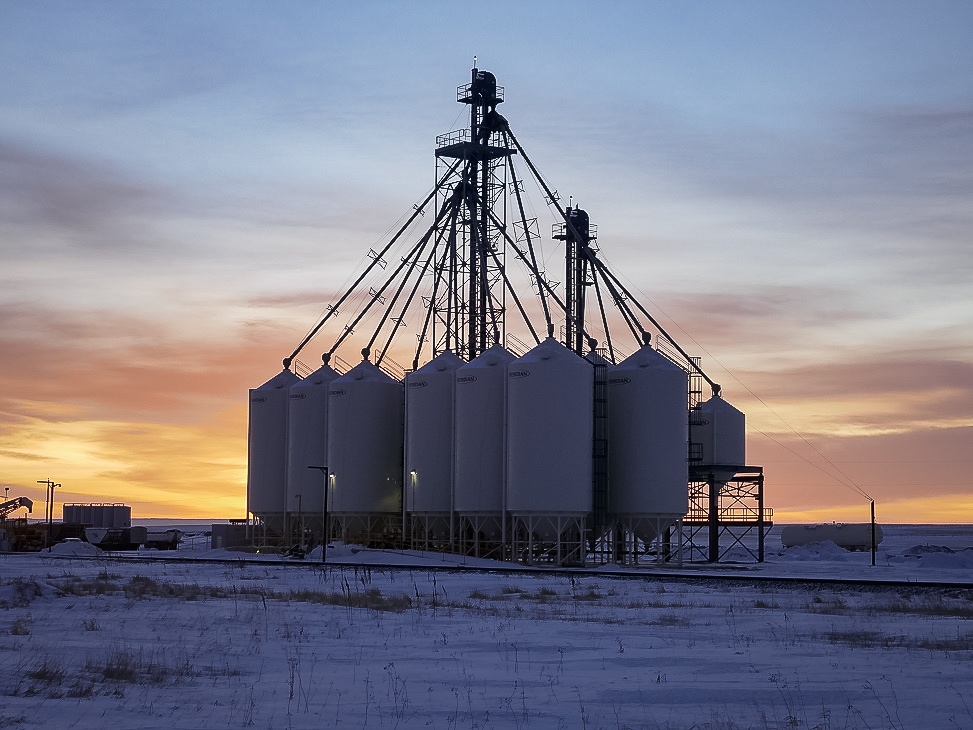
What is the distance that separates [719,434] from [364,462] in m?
26.1

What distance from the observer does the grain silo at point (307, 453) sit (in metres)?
89.9

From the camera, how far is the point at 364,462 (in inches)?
3374

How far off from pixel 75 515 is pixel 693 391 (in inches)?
3348

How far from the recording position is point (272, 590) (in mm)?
44625

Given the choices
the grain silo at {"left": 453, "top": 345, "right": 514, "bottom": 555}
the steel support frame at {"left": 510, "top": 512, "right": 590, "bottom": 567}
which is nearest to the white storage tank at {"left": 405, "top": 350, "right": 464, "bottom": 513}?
the grain silo at {"left": 453, "top": 345, "right": 514, "bottom": 555}

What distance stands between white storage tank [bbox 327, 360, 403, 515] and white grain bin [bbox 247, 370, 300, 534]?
30.8ft

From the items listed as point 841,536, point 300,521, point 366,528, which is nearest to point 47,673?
point 366,528

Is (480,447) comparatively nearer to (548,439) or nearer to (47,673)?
(548,439)

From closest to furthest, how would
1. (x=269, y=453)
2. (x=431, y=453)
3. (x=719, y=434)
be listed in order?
(x=431, y=453), (x=719, y=434), (x=269, y=453)

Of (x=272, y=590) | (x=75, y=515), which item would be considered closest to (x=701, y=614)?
(x=272, y=590)

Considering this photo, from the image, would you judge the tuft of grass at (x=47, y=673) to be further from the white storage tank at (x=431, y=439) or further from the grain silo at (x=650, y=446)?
the white storage tank at (x=431, y=439)

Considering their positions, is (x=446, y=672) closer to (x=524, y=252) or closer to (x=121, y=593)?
(x=121, y=593)

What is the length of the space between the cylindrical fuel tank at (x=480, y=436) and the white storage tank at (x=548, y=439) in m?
1.86

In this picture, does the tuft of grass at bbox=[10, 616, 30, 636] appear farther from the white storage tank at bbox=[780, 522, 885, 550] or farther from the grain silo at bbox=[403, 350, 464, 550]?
the white storage tank at bbox=[780, 522, 885, 550]
